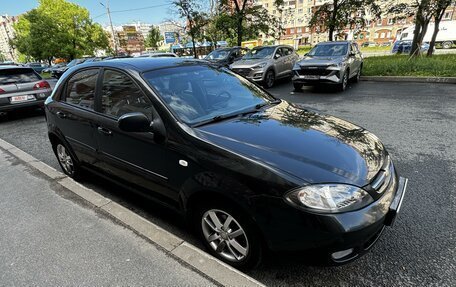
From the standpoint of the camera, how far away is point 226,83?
10.9 feet

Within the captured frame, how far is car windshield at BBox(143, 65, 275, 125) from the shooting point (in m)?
2.66

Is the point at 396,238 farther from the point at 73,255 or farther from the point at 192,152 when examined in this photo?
the point at 73,255

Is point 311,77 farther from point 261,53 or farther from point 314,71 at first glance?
point 261,53

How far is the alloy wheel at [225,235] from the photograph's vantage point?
7.20 feet

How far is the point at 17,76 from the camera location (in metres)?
8.13

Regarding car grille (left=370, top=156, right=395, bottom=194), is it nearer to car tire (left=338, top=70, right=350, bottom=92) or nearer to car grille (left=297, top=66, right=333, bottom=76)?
car grille (left=297, top=66, right=333, bottom=76)

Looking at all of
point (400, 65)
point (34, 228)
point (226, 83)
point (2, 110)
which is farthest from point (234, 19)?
point (34, 228)

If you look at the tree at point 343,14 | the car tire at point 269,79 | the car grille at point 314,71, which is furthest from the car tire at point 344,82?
the tree at point 343,14

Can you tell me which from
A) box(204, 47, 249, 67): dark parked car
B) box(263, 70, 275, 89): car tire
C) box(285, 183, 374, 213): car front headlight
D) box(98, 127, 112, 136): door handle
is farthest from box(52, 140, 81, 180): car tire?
box(204, 47, 249, 67): dark parked car

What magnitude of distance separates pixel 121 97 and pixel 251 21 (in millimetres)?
19662

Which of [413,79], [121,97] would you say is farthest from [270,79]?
[121,97]

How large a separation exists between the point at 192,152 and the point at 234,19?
18.8 metres

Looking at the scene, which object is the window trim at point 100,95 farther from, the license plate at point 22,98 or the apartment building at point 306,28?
the apartment building at point 306,28

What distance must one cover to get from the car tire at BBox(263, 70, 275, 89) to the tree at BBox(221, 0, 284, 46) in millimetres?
8759
